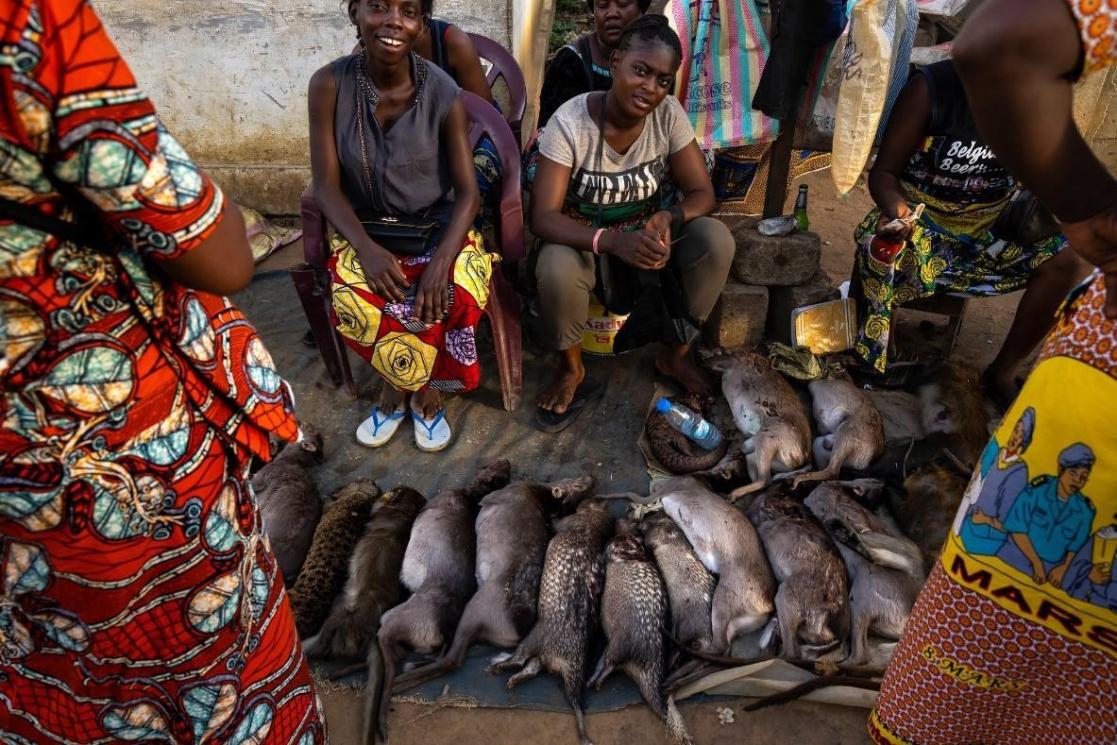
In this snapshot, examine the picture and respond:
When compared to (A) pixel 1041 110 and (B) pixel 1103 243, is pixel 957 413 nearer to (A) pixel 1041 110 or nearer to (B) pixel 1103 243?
(B) pixel 1103 243

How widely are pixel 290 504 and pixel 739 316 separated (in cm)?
273

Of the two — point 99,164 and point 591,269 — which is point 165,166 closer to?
point 99,164

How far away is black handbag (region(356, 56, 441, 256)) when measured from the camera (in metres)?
3.46

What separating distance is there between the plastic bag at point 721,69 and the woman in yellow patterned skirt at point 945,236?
2.65ft

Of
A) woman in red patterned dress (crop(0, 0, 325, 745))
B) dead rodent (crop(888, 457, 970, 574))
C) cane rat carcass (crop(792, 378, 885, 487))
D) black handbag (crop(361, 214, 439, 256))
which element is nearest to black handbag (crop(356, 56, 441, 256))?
black handbag (crop(361, 214, 439, 256))

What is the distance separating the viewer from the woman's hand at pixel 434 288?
342 centimetres

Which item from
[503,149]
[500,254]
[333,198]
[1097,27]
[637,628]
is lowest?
[637,628]

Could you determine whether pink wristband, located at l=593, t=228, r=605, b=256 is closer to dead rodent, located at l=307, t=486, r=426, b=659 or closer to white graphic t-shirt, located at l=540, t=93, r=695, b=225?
white graphic t-shirt, located at l=540, t=93, r=695, b=225

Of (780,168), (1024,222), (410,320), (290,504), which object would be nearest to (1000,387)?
Answer: (1024,222)

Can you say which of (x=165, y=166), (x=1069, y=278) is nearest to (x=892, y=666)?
(x=165, y=166)

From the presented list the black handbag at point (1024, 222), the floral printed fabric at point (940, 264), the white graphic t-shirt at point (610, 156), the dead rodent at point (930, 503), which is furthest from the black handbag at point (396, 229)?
the black handbag at point (1024, 222)

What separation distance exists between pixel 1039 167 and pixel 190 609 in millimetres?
1834

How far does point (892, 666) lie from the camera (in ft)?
6.35

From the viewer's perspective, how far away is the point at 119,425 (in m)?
1.25
